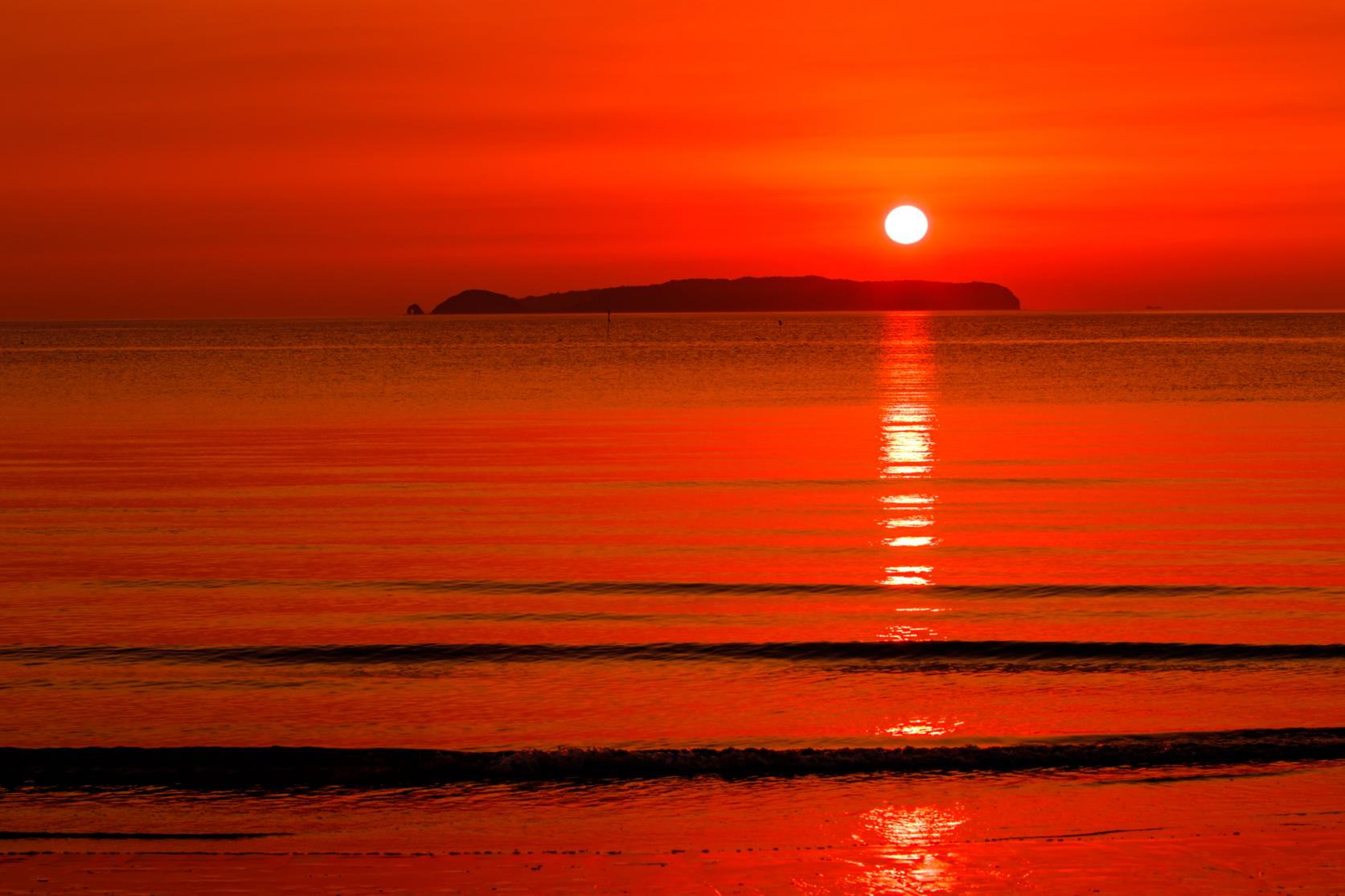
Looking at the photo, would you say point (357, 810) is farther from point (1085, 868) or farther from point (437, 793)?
point (1085, 868)

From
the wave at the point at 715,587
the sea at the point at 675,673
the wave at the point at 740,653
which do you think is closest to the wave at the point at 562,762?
the sea at the point at 675,673

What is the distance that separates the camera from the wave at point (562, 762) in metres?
11.1

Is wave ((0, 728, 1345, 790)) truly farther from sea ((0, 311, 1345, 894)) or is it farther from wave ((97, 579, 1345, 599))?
wave ((97, 579, 1345, 599))

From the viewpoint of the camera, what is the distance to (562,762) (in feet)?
37.3

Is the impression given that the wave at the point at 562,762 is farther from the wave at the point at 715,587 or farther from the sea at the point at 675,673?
the wave at the point at 715,587

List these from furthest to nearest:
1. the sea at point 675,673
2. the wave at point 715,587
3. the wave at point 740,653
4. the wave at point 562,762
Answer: the wave at point 715,587 → the wave at point 740,653 → the wave at point 562,762 → the sea at point 675,673

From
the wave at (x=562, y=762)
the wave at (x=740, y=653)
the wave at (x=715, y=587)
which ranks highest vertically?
the wave at (x=715, y=587)

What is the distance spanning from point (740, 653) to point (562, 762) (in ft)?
13.5

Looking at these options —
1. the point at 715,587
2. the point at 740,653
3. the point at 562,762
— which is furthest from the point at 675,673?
the point at 715,587

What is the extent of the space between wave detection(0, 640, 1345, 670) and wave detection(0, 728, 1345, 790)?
3098mm

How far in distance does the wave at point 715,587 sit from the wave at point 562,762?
6504 millimetres

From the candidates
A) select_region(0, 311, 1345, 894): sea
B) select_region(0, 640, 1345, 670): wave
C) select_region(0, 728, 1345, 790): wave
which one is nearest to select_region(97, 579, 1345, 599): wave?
select_region(0, 311, 1345, 894): sea

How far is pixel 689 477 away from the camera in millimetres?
31438

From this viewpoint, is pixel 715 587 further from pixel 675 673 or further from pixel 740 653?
pixel 675 673
